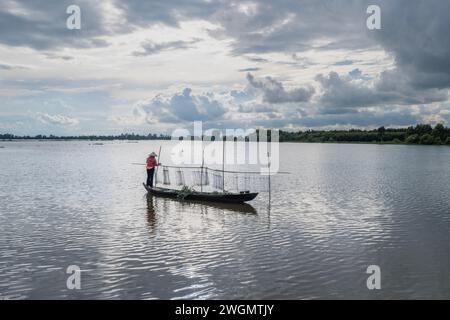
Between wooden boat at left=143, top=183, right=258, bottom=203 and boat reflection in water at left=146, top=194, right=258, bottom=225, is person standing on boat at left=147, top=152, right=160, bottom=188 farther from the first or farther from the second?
boat reflection in water at left=146, top=194, right=258, bottom=225

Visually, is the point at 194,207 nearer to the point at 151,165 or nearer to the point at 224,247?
the point at 151,165

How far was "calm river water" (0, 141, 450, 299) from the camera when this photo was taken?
41.6 ft

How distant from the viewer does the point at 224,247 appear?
55.8 ft

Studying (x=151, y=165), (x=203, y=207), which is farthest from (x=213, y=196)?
(x=151, y=165)

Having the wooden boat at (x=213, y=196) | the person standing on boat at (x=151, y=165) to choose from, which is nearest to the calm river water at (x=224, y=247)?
the wooden boat at (x=213, y=196)

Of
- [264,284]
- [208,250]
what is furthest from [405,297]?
[208,250]

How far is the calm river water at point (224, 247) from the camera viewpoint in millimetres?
12672

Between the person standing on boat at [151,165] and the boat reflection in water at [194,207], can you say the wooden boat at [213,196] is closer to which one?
the boat reflection in water at [194,207]

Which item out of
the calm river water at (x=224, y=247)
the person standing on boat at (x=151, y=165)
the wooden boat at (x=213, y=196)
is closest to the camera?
the calm river water at (x=224, y=247)

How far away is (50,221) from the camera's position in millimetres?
22062

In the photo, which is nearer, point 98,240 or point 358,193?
point 98,240
